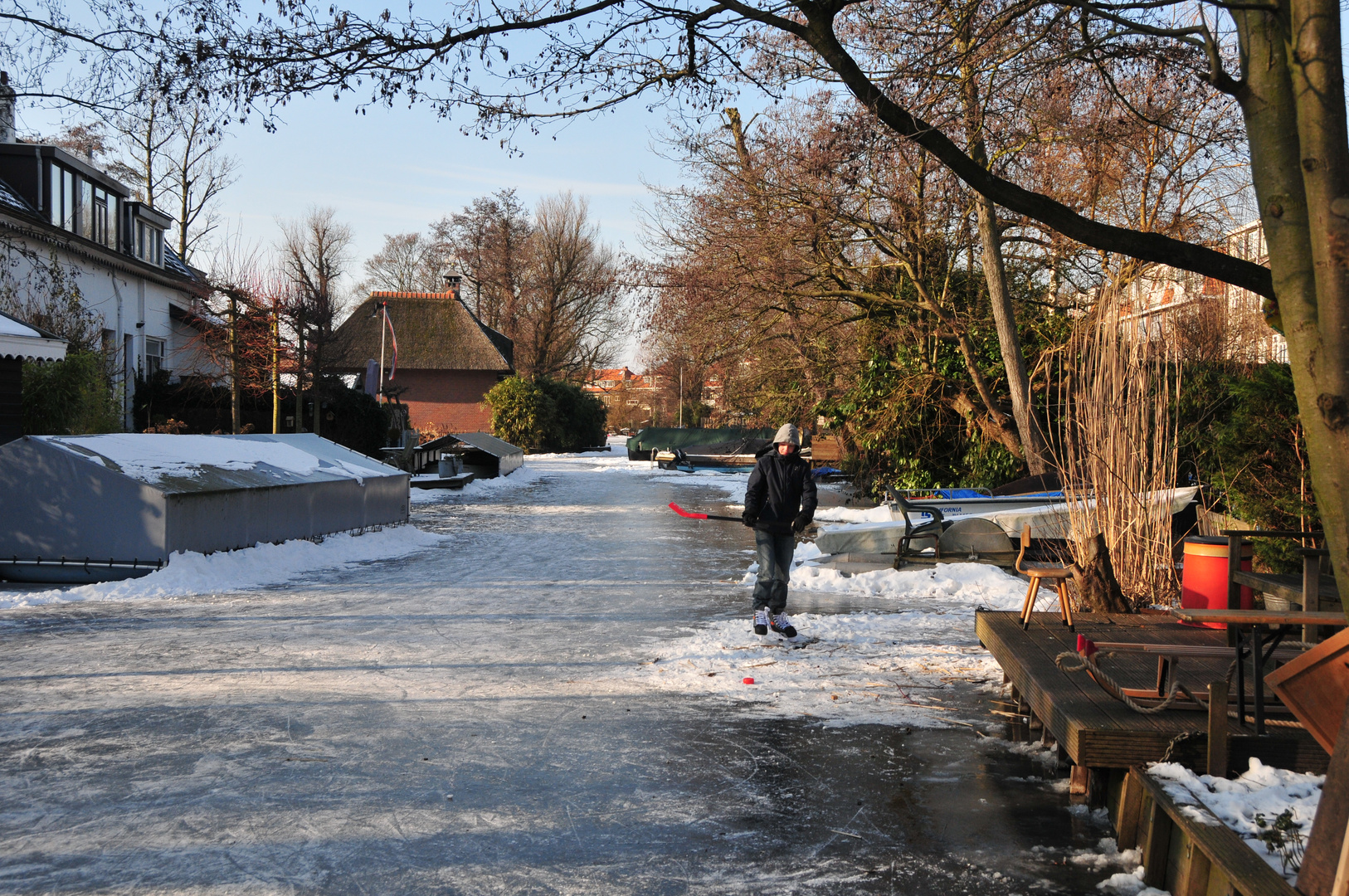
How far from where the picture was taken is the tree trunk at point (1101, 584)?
7.64 m

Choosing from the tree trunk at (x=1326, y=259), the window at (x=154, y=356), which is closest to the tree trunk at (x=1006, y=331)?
the tree trunk at (x=1326, y=259)

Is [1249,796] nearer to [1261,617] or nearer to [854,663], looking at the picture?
[1261,617]

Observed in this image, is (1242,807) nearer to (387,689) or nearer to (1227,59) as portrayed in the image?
(387,689)

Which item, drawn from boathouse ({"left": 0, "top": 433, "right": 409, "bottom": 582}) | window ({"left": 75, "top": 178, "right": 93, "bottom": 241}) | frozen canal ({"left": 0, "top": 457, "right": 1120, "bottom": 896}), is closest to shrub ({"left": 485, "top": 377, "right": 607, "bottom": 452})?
window ({"left": 75, "top": 178, "right": 93, "bottom": 241})

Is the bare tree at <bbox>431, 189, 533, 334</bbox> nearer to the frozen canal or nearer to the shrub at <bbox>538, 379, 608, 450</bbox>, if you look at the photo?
the shrub at <bbox>538, 379, 608, 450</bbox>

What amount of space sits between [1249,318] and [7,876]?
86.5 feet

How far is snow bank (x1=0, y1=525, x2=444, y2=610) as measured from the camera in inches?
399

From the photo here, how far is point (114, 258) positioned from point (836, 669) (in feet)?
81.2

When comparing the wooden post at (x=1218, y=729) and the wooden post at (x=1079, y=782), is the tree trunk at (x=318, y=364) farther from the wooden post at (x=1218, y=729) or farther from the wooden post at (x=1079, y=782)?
the wooden post at (x=1218, y=729)

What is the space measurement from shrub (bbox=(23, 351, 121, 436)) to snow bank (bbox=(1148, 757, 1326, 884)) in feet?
55.0

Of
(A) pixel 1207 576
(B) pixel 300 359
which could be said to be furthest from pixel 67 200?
(A) pixel 1207 576

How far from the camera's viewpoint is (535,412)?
156 ft

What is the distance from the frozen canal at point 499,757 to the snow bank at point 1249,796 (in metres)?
0.47

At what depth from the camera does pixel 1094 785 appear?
4.77m
